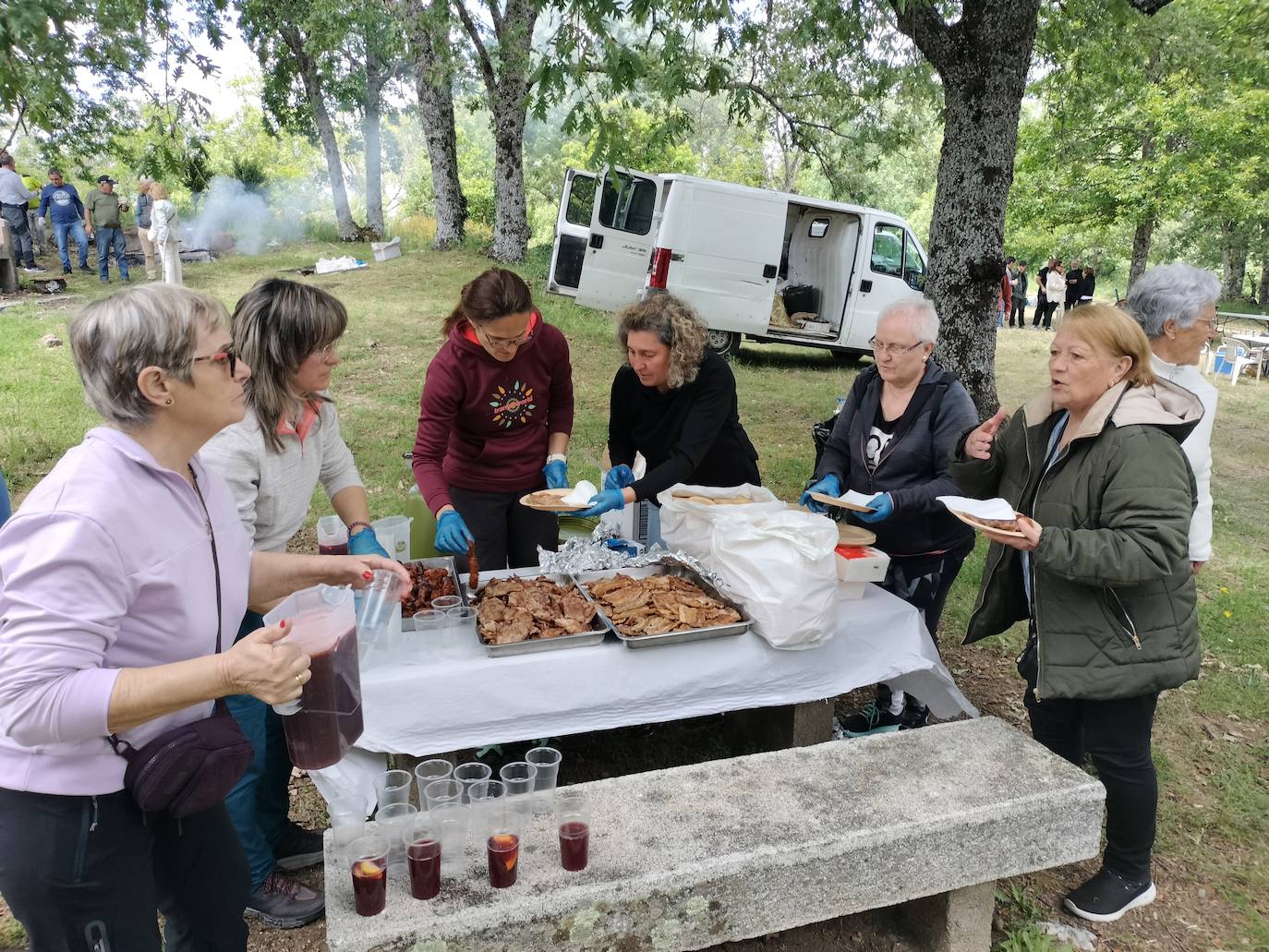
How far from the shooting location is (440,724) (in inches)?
89.6

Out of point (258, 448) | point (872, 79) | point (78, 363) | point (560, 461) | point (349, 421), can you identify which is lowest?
point (349, 421)

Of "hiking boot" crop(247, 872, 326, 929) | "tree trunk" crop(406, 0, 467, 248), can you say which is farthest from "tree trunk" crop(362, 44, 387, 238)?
"hiking boot" crop(247, 872, 326, 929)

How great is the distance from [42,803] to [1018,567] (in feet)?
8.53

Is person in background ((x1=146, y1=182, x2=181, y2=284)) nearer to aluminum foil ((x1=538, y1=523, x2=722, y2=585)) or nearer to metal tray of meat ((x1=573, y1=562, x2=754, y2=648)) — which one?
aluminum foil ((x1=538, y1=523, x2=722, y2=585))

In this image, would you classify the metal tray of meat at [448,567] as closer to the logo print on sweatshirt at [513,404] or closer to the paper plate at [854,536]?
the logo print on sweatshirt at [513,404]

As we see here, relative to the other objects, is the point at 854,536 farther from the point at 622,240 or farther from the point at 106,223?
the point at 106,223

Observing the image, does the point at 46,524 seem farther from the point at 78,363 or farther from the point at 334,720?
the point at 334,720

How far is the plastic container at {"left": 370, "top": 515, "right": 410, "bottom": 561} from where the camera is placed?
10.3ft

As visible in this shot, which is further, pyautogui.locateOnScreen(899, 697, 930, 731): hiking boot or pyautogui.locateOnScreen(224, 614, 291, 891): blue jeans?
pyautogui.locateOnScreen(899, 697, 930, 731): hiking boot

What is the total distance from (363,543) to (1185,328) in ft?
9.19

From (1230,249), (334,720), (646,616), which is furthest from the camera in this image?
(1230,249)

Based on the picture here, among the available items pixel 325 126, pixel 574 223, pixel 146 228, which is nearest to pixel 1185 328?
pixel 574 223

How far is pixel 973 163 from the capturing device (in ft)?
20.7

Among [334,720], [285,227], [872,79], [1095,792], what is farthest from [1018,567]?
[285,227]
